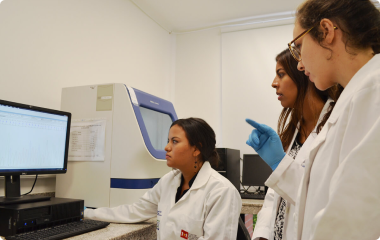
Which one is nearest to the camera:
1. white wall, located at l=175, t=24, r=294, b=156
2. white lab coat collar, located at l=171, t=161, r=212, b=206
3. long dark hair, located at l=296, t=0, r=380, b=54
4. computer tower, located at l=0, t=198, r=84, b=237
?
long dark hair, located at l=296, t=0, r=380, b=54

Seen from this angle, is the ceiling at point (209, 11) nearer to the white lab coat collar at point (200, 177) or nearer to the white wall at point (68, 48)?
the white wall at point (68, 48)

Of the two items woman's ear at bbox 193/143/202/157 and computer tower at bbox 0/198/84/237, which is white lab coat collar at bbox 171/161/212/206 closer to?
woman's ear at bbox 193/143/202/157

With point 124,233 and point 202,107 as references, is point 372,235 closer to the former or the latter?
point 124,233

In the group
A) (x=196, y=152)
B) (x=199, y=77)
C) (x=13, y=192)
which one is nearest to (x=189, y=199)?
(x=196, y=152)

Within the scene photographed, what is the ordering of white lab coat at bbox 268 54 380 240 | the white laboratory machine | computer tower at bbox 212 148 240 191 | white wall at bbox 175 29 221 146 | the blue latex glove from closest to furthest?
white lab coat at bbox 268 54 380 240 → the blue latex glove → the white laboratory machine → computer tower at bbox 212 148 240 191 → white wall at bbox 175 29 221 146

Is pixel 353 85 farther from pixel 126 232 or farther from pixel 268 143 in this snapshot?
pixel 126 232

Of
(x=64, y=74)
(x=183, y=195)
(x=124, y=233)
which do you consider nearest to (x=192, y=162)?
(x=183, y=195)

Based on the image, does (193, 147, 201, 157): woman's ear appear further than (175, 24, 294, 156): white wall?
No

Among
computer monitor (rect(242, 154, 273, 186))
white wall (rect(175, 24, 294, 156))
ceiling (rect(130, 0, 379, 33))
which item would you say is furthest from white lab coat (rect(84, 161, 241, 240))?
ceiling (rect(130, 0, 379, 33))

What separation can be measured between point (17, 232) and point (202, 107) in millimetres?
2340

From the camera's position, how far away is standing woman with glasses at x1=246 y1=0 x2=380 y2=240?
51 centimetres

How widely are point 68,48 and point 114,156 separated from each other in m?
0.91

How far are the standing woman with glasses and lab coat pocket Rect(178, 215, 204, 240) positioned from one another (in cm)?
72

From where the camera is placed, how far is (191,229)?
4.44ft
